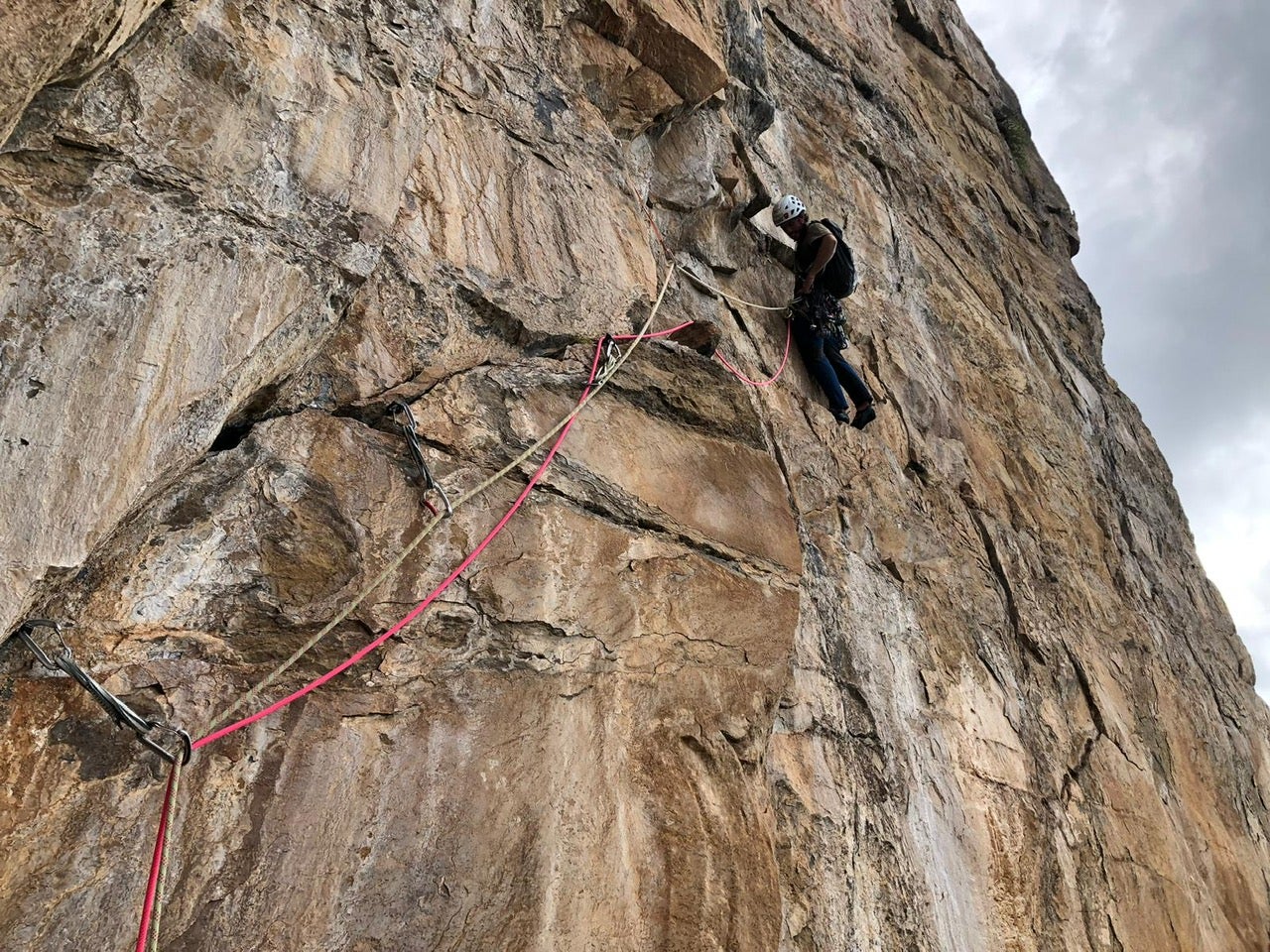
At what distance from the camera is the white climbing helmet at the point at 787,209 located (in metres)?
6.84

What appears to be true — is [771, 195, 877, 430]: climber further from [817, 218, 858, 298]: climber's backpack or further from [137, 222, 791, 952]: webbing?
[137, 222, 791, 952]: webbing

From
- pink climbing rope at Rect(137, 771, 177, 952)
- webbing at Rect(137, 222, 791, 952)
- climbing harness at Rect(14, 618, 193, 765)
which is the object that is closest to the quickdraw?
webbing at Rect(137, 222, 791, 952)

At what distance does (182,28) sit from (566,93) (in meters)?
2.35

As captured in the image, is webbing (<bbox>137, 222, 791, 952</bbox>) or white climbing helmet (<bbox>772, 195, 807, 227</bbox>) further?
white climbing helmet (<bbox>772, 195, 807, 227</bbox>)

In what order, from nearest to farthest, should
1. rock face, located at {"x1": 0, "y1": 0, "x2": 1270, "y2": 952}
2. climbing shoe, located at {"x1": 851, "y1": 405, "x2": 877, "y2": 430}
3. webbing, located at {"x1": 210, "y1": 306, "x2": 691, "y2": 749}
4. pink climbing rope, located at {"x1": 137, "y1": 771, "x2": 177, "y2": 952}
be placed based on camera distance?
pink climbing rope, located at {"x1": 137, "y1": 771, "x2": 177, "y2": 952} < rock face, located at {"x1": 0, "y1": 0, "x2": 1270, "y2": 952} < webbing, located at {"x1": 210, "y1": 306, "x2": 691, "y2": 749} < climbing shoe, located at {"x1": 851, "y1": 405, "x2": 877, "y2": 430}

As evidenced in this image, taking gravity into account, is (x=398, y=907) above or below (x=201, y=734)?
below

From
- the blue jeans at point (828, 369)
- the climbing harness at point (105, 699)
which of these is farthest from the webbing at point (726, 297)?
the climbing harness at point (105, 699)

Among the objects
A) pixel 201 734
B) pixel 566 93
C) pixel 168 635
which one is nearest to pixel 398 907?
pixel 201 734

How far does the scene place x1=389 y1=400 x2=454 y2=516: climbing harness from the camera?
3.46 meters

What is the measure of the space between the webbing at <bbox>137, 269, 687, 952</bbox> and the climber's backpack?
2.35m

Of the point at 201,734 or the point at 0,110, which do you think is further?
the point at 201,734

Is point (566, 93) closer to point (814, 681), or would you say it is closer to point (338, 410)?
point (338, 410)

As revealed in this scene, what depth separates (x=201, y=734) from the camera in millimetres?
2756

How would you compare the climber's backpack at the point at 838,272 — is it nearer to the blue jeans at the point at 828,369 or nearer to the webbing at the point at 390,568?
the blue jeans at the point at 828,369
